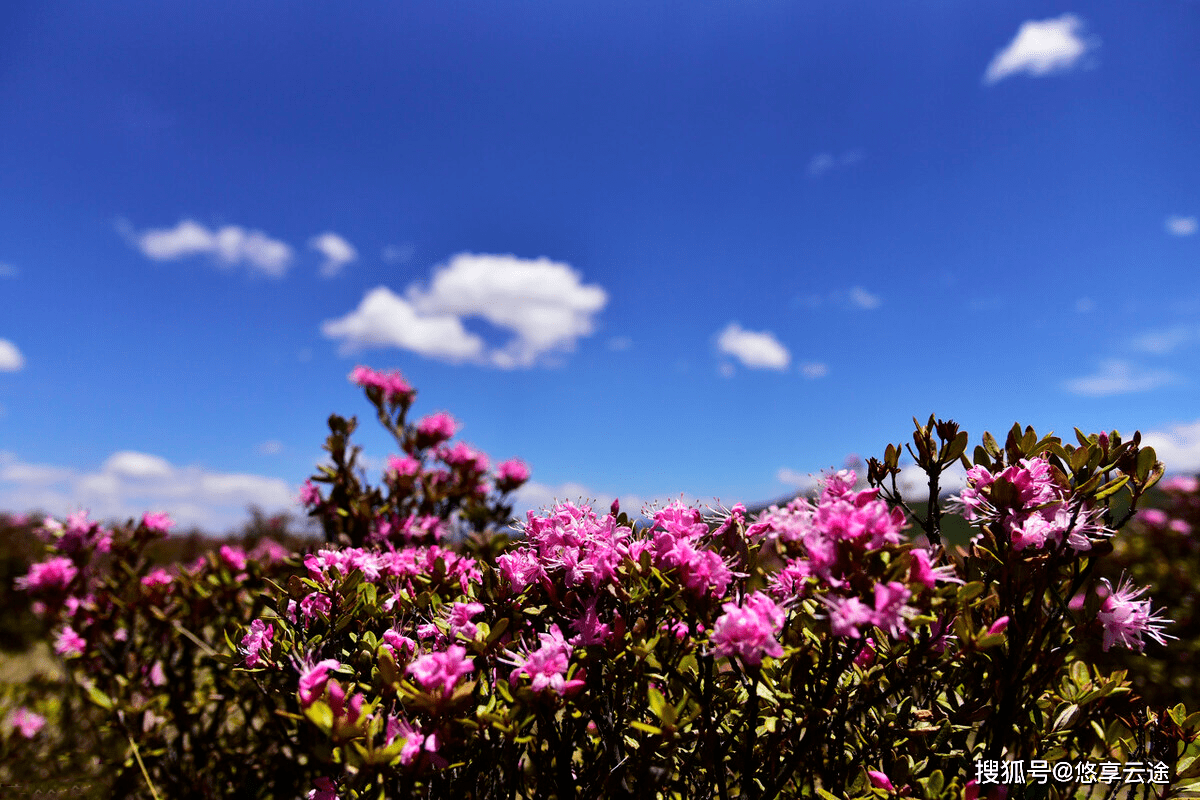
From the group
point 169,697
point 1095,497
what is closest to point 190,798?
point 169,697

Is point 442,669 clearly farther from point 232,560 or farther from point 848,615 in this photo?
point 232,560

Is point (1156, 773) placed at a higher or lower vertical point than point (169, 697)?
higher

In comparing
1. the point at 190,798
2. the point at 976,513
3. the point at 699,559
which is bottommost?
the point at 190,798

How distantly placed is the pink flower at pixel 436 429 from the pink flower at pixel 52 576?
252cm

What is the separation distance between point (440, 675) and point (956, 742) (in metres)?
1.65

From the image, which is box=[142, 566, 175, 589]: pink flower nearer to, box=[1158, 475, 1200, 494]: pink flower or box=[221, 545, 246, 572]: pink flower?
box=[221, 545, 246, 572]: pink flower

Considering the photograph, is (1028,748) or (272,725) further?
(272,725)

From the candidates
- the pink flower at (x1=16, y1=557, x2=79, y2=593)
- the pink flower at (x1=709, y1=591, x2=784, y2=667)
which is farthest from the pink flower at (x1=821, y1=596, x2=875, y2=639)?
the pink flower at (x1=16, y1=557, x2=79, y2=593)

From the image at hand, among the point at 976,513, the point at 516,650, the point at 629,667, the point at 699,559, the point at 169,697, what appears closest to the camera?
the point at 699,559

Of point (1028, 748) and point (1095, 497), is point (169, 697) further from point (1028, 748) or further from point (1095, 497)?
point (1095, 497)

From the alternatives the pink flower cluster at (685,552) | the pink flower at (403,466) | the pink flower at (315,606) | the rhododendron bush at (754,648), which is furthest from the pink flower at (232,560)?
the pink flower cluster at (685,552)

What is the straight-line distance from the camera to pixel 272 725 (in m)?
3.58

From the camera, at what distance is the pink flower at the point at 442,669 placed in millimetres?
1574

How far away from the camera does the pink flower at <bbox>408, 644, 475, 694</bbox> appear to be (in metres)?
1.57
